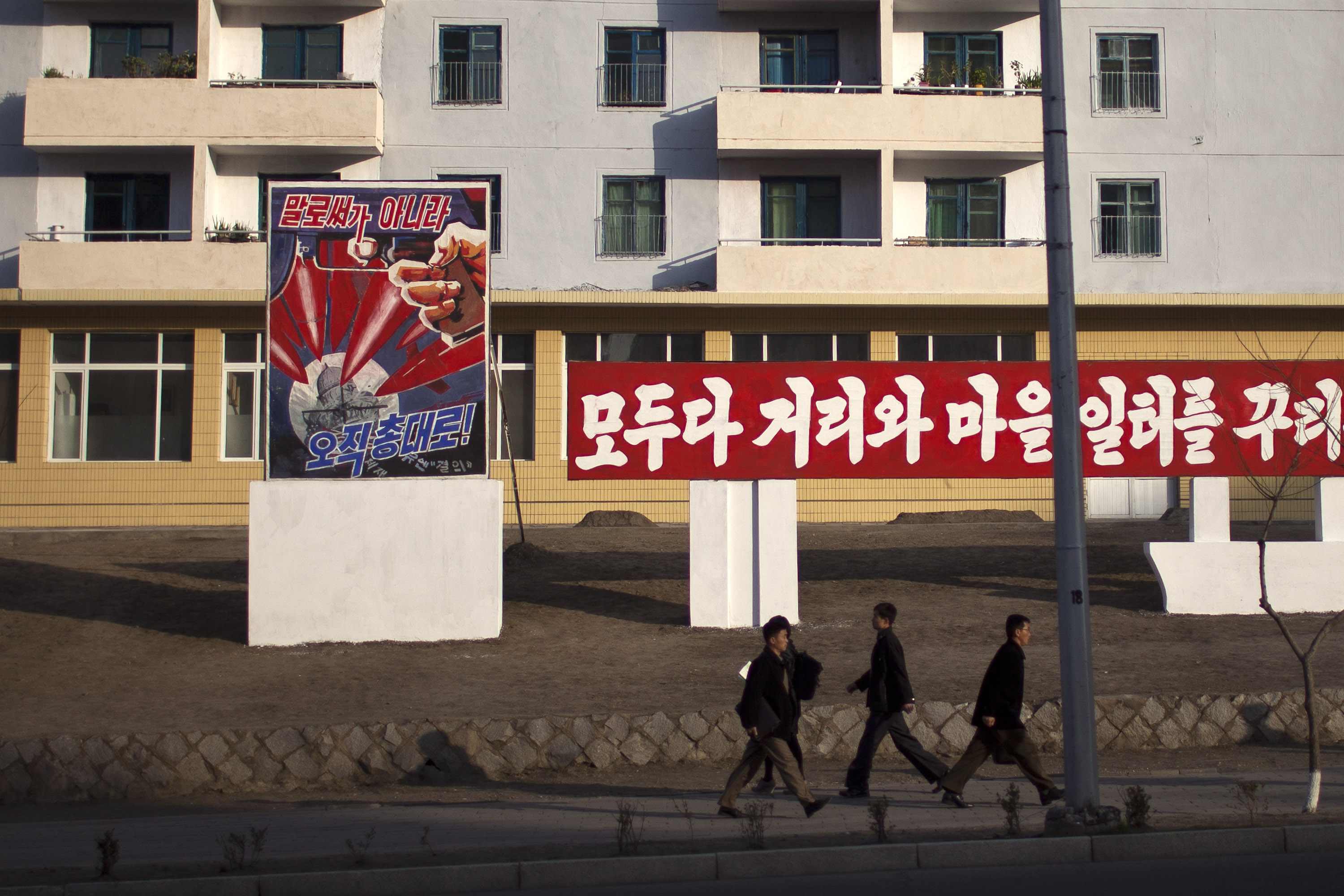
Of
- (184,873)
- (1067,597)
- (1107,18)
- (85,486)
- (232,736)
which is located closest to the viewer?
(184,873)

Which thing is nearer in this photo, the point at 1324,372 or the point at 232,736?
the point at 232,736

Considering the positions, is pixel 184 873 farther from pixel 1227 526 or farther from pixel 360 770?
pixel 1227 526

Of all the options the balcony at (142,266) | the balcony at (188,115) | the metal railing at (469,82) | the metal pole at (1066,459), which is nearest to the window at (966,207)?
the metal railing at (469,82)

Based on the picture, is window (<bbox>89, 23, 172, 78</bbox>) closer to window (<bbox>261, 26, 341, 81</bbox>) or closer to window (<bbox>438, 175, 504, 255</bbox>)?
window (<bbox>261, 26, 341, 81</bbox>)

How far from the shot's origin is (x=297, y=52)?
81.9 ft

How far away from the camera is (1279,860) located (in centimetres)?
723

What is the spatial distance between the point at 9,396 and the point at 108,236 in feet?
12.9

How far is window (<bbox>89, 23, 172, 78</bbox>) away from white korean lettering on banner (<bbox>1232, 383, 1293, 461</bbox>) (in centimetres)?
2258

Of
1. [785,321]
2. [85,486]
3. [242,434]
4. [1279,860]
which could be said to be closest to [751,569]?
[1279,860]

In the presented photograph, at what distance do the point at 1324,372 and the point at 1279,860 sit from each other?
9.21 metres

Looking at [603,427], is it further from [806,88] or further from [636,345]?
[806,88]

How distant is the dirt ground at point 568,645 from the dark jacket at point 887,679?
2.33 m

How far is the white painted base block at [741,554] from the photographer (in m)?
13.9

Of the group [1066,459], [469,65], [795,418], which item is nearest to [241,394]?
[469,65]
